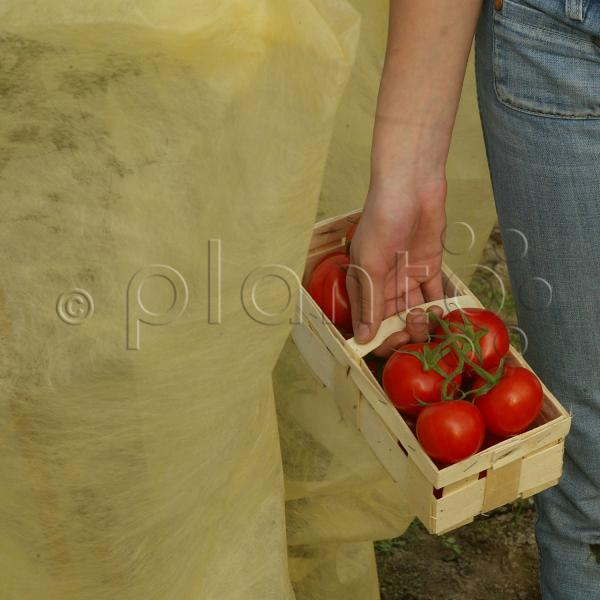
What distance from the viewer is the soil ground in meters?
1.98

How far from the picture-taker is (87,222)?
91cm

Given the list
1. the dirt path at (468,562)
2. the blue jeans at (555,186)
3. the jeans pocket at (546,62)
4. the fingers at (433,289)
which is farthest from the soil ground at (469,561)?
the jeans pocket at (546,62)

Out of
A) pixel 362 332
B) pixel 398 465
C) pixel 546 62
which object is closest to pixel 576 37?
pixel 546 62

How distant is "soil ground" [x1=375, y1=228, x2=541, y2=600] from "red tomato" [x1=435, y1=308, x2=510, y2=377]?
0.74m

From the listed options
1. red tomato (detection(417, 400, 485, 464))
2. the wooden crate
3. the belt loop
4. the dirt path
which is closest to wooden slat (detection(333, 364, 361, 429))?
the wooden crate

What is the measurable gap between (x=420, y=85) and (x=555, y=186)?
21 centimetres

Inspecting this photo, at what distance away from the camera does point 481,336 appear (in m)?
1.32

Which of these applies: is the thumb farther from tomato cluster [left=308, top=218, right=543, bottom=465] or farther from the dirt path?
the dirt path

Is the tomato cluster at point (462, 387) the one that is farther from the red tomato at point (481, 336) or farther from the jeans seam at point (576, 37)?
the jeans seam at point (576, 37)

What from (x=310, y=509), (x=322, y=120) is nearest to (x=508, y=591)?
(x=310, y=509)

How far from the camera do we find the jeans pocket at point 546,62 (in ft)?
3.73

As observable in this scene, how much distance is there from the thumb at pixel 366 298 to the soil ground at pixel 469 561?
0.82m

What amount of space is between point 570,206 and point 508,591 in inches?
41.4

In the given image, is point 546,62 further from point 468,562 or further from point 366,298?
point 468,562
